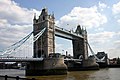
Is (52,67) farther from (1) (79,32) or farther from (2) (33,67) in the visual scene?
(1) (79,32)

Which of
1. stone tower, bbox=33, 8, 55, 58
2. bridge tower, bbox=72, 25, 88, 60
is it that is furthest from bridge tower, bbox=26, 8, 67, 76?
bridge tower, bbox=72, 25, 88, 60

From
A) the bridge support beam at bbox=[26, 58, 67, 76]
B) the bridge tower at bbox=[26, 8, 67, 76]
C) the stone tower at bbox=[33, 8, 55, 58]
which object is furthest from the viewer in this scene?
the stone tower at bbox=[33, 8, 55, 58]

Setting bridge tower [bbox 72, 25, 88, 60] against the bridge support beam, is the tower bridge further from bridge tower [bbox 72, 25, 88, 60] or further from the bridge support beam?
bridge tower [bbox 72, 25, 88, 60]

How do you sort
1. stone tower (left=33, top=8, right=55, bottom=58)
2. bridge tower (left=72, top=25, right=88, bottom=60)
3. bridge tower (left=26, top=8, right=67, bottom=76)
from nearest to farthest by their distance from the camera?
bridge tower (left=26, top=8, right=67, bottom=76) < stone tower (left=33, top=8, right=55, bottom=58) < bridge tower (left=72, top=25, right=88, bottom=60)

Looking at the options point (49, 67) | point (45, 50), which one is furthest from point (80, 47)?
point (49, 67)

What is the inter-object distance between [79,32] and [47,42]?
42.2 m

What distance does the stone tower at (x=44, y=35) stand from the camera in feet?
208

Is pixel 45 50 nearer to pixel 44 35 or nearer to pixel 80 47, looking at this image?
pixel 44 35

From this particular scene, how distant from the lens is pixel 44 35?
211ft

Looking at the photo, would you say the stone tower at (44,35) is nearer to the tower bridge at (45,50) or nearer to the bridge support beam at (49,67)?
the tower bridge at (45,50)

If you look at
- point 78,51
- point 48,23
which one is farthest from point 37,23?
point 78,51

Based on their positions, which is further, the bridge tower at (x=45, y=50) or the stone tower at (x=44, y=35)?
the stone tower at (x=44, y=35)

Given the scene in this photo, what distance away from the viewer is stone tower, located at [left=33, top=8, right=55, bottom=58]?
63281mm

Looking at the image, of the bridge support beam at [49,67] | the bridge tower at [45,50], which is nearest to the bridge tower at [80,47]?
the bridge tower at [45,50]
